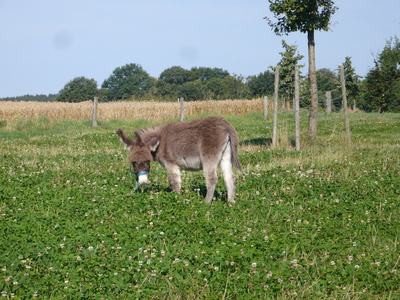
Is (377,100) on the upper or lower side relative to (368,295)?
upper

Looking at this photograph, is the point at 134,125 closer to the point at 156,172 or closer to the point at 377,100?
the point at 156,172

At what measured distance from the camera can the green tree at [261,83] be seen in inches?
4006

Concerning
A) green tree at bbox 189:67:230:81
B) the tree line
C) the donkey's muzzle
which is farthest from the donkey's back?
green tree at bbox 189:67:230:81

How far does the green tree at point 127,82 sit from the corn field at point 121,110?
279 feet

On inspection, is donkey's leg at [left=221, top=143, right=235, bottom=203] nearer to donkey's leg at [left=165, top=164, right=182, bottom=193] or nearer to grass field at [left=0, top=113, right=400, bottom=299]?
grass field at [left=0, top=113, right=400, bottom=299]

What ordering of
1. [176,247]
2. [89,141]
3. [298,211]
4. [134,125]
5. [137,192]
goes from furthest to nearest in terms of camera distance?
[134,125] < [89,141] < [137,192] < [298,211] < [176,247]

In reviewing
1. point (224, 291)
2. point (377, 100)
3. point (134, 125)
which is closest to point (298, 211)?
point (224, 291)

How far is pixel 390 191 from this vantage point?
11703 mm

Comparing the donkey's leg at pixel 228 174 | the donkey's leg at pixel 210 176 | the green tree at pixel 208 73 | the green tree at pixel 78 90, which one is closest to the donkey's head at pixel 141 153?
the donkey's leg at pixel 210 176

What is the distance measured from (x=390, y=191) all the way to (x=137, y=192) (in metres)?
6.02

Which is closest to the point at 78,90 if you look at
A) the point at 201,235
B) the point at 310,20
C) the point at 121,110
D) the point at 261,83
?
the point at 261,83

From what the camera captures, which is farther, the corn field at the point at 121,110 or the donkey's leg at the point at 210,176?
the corn field at the point at 121,110

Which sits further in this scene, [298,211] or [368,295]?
[298,211]

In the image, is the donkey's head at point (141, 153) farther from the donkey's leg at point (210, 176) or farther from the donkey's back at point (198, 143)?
the donkey's leg at point (210, 176)
